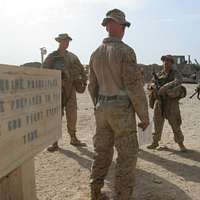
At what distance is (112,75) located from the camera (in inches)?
193

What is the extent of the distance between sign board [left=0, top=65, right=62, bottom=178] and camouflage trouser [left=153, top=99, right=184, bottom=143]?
3351 mm

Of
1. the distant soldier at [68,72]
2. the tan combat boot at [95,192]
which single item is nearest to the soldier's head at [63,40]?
the distant soldier at [68,72]

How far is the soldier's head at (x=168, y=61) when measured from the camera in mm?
7652

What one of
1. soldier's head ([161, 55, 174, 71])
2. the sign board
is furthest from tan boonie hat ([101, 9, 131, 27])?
soldier's head ([161, 55, 174, 71])

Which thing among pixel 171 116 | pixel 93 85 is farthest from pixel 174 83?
pixel 93 85

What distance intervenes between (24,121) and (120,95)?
1.32 meters

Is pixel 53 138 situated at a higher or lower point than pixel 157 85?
lower

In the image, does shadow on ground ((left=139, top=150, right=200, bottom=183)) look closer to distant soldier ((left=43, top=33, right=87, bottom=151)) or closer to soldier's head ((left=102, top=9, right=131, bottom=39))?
distant soldier ((left=43, top=33, right=87, bottom=151))

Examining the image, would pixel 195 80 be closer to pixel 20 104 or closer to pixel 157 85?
pixel 157 85

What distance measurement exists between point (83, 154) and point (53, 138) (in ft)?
9.08

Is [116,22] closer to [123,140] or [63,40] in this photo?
[123,140]

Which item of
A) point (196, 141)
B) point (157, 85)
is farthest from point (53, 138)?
point (196, 141)

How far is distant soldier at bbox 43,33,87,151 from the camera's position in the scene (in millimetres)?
7897

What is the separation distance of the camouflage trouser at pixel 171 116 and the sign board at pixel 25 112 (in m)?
3.35
